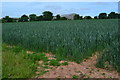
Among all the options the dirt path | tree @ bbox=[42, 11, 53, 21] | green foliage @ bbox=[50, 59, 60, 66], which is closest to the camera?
the dirt path

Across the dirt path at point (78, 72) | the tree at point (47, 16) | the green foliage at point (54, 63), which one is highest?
the tree at point (47, 16)

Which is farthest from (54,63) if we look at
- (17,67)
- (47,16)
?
(47,16)

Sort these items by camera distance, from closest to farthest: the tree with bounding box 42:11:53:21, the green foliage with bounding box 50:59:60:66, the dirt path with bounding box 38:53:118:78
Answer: the dirt path with bounding box 38:53:118:78 < the green foliage with bounding box 50:59:60:66 < the tree with bounding box 42:11:53:21

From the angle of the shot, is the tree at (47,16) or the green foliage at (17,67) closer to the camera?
the green foliage at (17,67)

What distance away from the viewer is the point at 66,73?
4.26m

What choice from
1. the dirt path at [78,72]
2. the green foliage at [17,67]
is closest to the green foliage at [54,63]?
the dirt path at [78,72]

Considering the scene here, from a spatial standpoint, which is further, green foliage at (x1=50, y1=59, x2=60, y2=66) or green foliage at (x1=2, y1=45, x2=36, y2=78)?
green foliage at (x1=50, y1=59, x2=60, y2=66)

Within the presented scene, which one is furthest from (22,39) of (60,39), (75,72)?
(75,72)

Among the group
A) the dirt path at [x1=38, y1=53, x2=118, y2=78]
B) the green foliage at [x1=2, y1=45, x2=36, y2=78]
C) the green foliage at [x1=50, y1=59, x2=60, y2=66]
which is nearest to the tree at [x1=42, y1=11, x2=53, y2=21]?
the green foliage at [x1=2, y1=45, x2=36, y2=78]

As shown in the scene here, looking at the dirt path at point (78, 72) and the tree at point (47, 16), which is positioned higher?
the tree at point (47, 16)

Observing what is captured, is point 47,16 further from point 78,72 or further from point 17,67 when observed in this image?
point 78,72

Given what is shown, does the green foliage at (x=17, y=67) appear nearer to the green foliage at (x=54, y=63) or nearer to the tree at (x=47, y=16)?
the green foliage at (x=54, y=63)

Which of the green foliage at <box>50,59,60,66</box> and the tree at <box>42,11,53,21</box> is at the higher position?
the tree at <box>42,11,53,21</box>

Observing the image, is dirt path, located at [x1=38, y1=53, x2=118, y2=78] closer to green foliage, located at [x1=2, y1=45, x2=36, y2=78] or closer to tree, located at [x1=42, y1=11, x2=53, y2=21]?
green foliage, located at [x1=2, y1=45, x2=36, y2=78]
